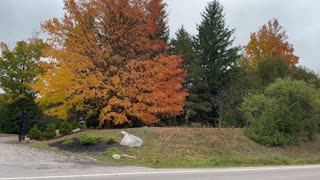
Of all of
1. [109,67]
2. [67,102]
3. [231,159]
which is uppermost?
[109,67]

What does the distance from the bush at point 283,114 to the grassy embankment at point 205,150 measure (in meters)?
0.63

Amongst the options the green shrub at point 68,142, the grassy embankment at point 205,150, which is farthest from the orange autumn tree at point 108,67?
the green shrub at point 68,142

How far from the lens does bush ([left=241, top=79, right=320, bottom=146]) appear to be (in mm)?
21703

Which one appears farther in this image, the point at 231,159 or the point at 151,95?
the point at 151,95

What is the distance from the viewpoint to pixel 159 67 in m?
23.2

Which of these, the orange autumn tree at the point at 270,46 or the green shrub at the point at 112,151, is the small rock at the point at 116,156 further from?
the orange autumn tree at the point at 270,46

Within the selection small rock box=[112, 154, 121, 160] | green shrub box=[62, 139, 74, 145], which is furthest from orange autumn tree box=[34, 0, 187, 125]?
small rock box=[112, 154, 121, 160]

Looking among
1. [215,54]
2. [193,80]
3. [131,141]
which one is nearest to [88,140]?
[131,141]

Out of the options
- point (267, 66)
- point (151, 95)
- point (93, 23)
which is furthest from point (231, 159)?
point (267, 66)

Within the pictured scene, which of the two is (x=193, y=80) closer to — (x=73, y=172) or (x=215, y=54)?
(x=215, y=54)

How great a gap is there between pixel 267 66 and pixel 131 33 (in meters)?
14.1

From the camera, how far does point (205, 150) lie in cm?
1828

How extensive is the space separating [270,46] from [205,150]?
2631 centimetres

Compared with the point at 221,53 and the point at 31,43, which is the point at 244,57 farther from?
the point at 31,43
